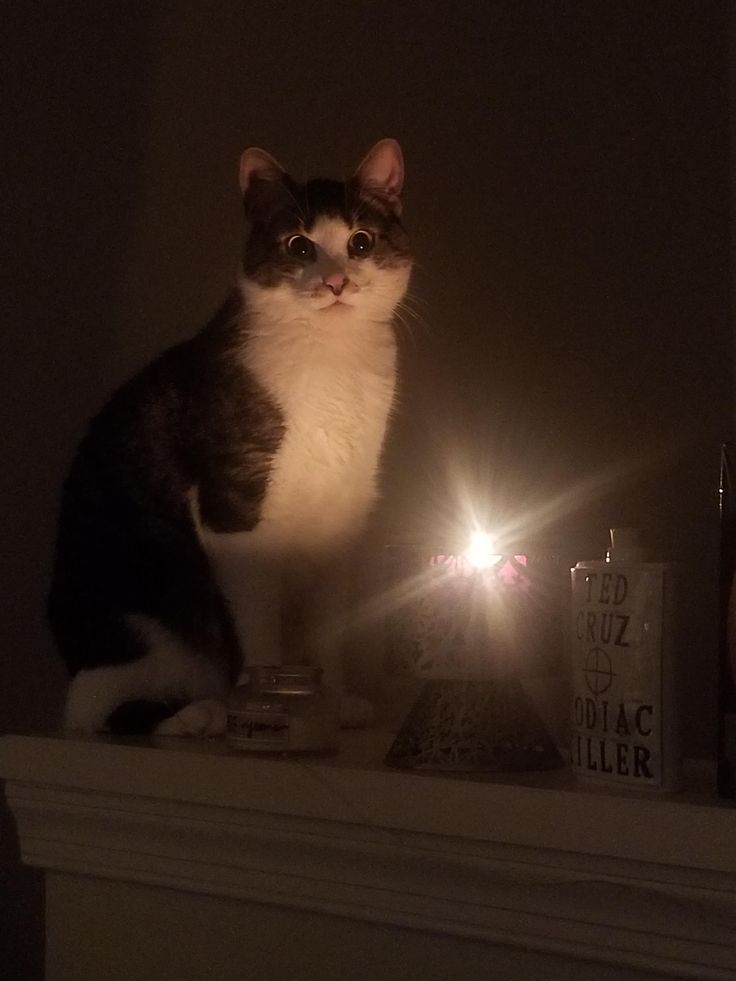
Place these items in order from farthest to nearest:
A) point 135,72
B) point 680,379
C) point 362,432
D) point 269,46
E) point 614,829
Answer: point 135,72 → point 269,46 → point 362,432 → point 680,379 → point 614,829

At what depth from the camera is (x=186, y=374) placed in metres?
1.06

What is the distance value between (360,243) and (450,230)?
11 cm

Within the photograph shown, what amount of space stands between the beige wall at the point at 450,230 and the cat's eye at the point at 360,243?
90 millimetres

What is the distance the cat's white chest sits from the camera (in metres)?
0.99

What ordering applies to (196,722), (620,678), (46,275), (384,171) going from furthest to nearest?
(46,275) → (384,171) → (196,722) → (620,678)

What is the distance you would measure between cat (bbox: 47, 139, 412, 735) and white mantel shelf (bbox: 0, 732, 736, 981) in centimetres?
11

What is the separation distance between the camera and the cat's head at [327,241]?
0.99 m

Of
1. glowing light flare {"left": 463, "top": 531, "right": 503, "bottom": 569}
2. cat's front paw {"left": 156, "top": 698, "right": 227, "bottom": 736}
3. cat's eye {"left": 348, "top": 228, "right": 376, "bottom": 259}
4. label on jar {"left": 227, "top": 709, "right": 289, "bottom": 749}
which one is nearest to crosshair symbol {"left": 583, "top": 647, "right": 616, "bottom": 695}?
glowing light flare {"left": 463, "top": 531, "right": 503, "bottom": 569}

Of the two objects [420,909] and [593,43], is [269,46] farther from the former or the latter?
[420,909]

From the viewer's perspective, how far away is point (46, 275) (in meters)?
1.35

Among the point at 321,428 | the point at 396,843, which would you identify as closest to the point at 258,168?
the point at 321,428

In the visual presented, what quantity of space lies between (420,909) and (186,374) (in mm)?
567

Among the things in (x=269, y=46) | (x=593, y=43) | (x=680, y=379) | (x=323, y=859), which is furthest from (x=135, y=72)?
(x=323, y=859)

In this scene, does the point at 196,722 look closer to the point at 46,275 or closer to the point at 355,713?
the point at 355,713
